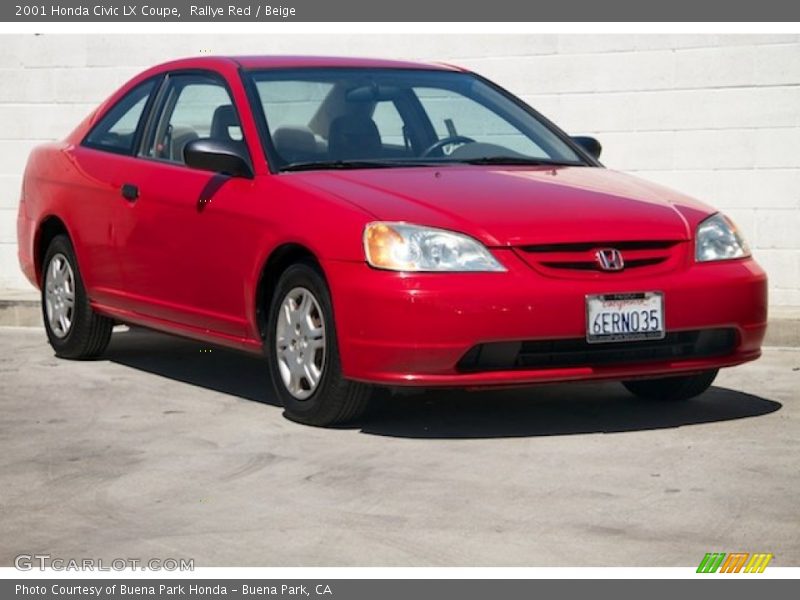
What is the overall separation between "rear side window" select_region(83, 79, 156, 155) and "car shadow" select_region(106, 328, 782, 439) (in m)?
1.16

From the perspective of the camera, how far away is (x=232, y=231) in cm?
796

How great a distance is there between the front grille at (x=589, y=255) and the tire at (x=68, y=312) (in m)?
3.17

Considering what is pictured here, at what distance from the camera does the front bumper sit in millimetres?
7004

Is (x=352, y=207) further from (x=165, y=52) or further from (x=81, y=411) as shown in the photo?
(x=165, y=52)

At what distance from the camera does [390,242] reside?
280 inches

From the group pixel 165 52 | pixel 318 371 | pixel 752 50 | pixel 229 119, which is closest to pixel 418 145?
pixel 229 119

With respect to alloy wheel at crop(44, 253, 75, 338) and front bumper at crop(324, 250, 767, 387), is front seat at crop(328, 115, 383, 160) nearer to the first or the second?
front bumper at crop(324, 250, 767, 387)

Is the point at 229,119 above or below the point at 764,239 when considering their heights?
above

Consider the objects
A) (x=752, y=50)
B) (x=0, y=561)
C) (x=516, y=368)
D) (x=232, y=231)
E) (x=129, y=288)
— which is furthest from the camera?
(x=752, y=50)

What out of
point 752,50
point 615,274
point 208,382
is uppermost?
point 752,50

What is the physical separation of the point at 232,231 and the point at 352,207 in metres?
0.84
